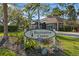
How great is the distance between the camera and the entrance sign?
26.8ft

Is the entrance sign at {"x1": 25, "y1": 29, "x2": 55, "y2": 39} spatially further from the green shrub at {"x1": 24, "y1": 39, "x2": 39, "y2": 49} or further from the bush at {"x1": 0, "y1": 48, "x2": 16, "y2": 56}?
the bush at {"x1": 0, "y1": 48, "x2": 16, "y2": 56}

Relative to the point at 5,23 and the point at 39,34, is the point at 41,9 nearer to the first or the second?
the point at 39,34

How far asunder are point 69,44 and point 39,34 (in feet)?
1.78

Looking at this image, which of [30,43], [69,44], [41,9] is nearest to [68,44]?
[69,44]

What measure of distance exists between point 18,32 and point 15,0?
55 cm

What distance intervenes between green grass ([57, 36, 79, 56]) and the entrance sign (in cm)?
16

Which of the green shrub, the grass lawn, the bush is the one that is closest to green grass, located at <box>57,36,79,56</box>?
the grass lawn

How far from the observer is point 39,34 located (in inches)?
322

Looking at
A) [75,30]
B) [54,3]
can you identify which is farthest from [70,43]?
[54,3]

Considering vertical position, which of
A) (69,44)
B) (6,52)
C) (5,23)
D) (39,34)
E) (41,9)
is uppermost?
(41,9)

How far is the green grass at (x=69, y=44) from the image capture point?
8164 millimetres

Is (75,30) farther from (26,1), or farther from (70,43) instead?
(26,1)

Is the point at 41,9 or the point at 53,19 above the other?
the point at 41,9

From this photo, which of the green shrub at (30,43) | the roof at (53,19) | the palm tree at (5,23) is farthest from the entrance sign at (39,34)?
the palm tree at (5,23)
